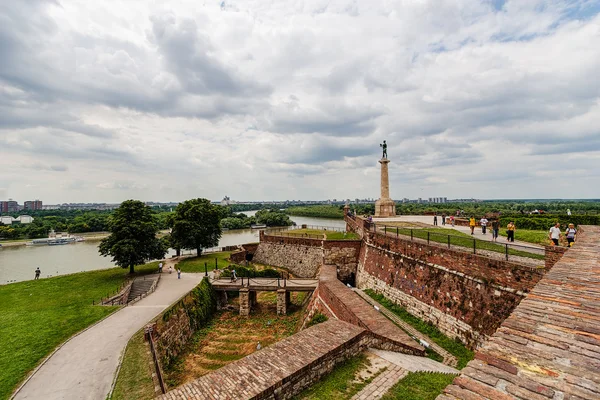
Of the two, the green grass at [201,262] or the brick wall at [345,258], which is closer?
the brick wall at [345,258]

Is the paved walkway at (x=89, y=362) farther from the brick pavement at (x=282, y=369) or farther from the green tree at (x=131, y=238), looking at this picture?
the green tree at (x=131, y=238)

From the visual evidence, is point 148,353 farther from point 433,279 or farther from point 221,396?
point 433,279

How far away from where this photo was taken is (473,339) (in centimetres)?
954

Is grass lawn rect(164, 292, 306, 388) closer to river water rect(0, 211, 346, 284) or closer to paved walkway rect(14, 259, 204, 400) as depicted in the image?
paved walkway rect(14, 259, 204, 400)

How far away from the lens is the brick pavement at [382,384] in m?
6.66

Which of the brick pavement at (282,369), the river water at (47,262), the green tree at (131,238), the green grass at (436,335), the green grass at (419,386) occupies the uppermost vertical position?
the green tree at (131,238)

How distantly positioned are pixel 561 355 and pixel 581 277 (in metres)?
2.90

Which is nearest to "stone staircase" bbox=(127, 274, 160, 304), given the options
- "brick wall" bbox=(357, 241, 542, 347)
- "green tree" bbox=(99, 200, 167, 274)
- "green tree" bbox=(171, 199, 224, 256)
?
"green tree" bbox=(99, 200, 167, 274)

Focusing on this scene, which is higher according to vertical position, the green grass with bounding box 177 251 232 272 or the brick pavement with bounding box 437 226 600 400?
the brick pavement with bounding box 437 226 600 400

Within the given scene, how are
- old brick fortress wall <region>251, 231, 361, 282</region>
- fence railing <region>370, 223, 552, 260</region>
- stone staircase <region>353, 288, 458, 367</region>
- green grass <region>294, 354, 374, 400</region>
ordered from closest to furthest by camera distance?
green grass <region>294, 354, 374, 400</region> → stone staircase <region>353, 288, 458, 367</region> → fence railing <region>370, 223, 552, 260</region> → old brick fortress wall <region>251, 231, 361, 282</region>

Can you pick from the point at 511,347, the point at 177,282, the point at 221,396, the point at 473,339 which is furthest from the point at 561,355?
the point at 177,282

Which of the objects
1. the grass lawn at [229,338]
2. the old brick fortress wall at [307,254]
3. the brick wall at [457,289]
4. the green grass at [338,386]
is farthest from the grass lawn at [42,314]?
the brick wall at [457,289]

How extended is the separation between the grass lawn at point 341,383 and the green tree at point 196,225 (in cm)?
2470

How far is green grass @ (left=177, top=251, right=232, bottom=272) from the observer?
25752 millimetres
